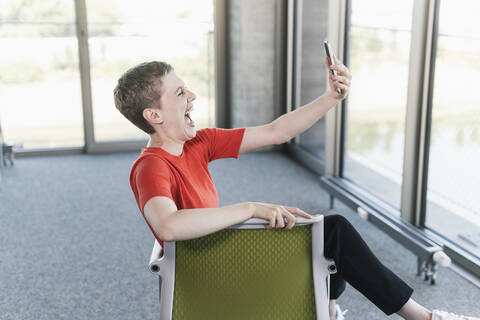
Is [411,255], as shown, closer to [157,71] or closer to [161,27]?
[157,71]

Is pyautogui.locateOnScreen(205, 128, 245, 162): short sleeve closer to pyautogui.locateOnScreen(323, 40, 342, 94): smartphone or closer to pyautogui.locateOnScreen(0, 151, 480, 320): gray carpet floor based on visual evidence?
pyautogui.locateOnScreen(323, 40, 342, 94): smartphone

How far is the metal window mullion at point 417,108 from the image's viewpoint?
272 centimetres

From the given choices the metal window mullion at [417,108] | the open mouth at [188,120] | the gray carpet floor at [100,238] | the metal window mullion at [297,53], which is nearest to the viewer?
the open mouth at [188,120]

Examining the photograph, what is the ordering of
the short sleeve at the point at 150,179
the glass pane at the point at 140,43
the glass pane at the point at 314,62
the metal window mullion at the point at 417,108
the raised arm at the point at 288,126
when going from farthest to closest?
the glass pane at the point at 140,43 → the glass pane at the point at 314,62 → the metal window mullion at the point at 417,108 → the raised arm at the point at 288,126 → the short sleeve at the point at 150,179

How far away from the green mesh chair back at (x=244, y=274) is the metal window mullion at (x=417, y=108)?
1635 millimetres

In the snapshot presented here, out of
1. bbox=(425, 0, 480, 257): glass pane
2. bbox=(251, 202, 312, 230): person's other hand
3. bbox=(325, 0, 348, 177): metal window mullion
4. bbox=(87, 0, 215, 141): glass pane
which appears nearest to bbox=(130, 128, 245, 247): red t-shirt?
bbox=(251, 202, 312, 230): person's other hand

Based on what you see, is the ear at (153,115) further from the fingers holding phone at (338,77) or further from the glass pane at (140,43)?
the glass pane at (140,43)

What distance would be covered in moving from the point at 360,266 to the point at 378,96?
2.04 meters

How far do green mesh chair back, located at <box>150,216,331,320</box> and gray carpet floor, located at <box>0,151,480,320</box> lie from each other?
1001 millimetres

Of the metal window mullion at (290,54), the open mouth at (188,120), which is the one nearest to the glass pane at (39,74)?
the metal window mullion at (290,54)

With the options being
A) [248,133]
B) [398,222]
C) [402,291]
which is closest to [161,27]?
[398,222]

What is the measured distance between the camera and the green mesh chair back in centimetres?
138

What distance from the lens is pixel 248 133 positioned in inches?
75.2

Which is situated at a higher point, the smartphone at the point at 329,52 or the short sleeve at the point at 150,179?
the smartphone at the point at 329,52
